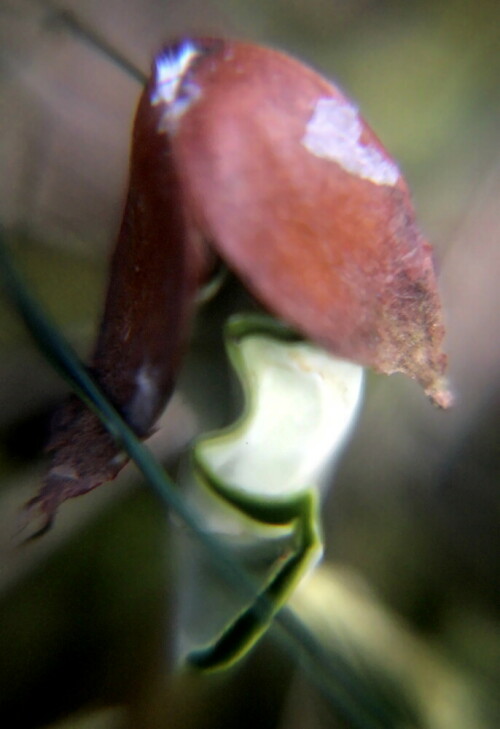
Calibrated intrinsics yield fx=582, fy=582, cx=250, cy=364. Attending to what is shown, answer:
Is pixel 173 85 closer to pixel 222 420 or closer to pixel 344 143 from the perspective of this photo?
pixel 344 143

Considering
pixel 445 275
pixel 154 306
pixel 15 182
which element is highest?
Answer: pixel 15 182

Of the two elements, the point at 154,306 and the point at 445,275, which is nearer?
the point at 154,306

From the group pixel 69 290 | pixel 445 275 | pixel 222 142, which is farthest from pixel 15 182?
pixel 445 275

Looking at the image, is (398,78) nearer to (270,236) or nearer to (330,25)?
(330,25)

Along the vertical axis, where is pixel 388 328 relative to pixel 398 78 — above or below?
below

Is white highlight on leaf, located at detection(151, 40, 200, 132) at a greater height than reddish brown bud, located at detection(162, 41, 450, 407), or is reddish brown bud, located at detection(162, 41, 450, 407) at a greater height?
white highlight on leaf, located at detection(151, 40, 200, 132)
